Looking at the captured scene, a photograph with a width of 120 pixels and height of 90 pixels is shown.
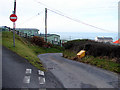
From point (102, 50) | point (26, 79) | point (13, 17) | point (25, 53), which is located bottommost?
point (26, 79)

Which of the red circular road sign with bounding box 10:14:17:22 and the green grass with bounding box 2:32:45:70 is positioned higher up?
the red circular road sign with bounding box 10:14:17:22

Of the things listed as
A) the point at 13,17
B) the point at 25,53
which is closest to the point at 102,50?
the point at 25,53

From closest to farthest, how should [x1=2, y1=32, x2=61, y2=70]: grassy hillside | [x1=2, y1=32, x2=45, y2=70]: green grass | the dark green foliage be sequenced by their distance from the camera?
[x1=2, y1=32, x2=45, y2=70]: green grass → [x1=2, y1=32, x2=61, y2=70]: grassy hillside → the dark green foliage

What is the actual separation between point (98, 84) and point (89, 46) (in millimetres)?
8853

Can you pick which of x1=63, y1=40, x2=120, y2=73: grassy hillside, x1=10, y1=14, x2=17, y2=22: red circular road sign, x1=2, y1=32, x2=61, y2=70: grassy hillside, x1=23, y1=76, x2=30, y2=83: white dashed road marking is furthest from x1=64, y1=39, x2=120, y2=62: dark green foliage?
x1=10, y1=14, x2=17, y2=22: red circular road sign

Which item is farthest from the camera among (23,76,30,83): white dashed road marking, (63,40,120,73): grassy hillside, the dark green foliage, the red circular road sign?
the red circular road sign

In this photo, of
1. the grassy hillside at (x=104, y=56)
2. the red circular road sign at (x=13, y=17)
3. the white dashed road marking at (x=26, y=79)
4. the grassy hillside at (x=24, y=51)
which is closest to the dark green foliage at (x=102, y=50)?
the grassy hillside at (x=104, y=56)

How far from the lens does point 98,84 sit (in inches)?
277

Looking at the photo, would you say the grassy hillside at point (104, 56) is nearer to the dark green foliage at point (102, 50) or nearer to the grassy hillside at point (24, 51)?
the dark green foliage at point (102, 50)

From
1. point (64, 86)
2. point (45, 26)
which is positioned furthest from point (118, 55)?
point (45, 26)

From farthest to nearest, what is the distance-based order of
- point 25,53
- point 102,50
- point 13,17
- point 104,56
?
point 13,17 < point 25,53 < point 102,50 < point 104,56

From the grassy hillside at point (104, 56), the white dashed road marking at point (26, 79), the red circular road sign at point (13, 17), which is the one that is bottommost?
the white dashed road marking at point (26, 79)

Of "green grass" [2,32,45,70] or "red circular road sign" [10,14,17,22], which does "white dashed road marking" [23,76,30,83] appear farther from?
"red circular road sign" [10,14,17,22]

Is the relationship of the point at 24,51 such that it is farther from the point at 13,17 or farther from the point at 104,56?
the point at 104,56
